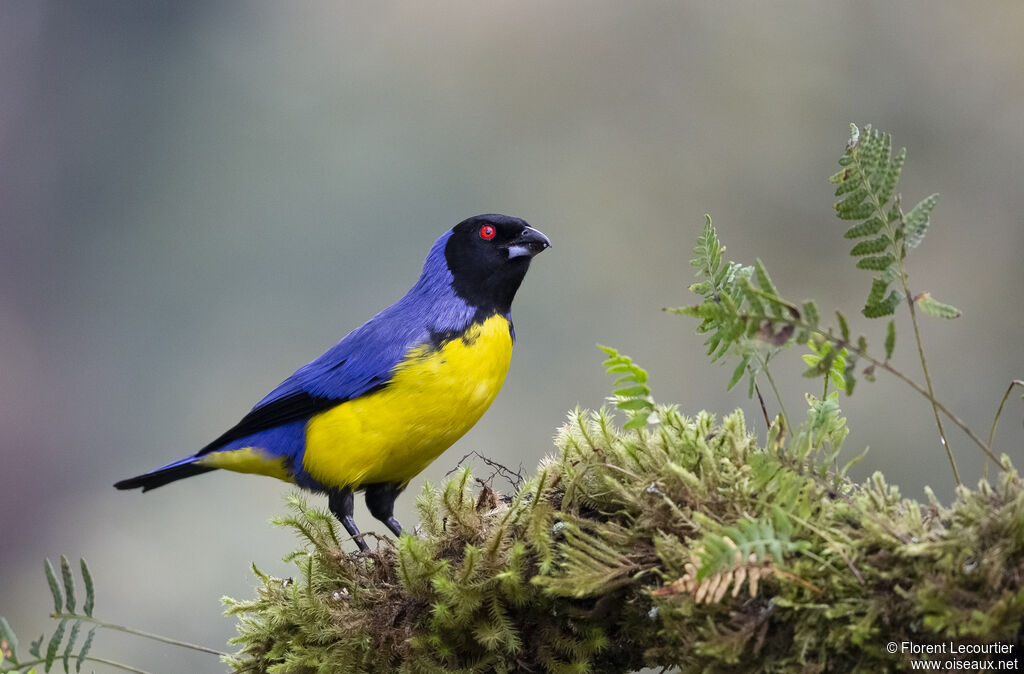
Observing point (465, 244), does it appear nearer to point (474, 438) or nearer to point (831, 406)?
point (831, 406)

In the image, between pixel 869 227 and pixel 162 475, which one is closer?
pixel 869 227

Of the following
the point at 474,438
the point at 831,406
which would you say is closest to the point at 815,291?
the point at 474,438

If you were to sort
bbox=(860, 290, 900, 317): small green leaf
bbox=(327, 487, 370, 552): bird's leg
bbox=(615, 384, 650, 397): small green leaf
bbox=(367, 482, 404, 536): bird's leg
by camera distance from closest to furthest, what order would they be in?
1. bbox=(860, 290, 900, 317): small green leaf
2. bbox=(615, 384, 650, 397): small green leaf
3. bbox=(327, 487, 370, 552): bird's leg
4. bbox=(367, 482, 404, 536): bird's leg

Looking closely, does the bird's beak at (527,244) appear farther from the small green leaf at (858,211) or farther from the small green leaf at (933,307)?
the small green leaf at (933,307)

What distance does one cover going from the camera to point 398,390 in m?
3.16

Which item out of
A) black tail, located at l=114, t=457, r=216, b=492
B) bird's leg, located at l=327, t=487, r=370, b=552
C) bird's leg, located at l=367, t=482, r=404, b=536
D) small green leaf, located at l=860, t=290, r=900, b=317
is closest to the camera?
small green leaf, located at l=860, t=290, r=900, b=317

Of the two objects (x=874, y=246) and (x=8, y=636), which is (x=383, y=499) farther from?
(x=874, y=246)

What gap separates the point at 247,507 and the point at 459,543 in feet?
18.5

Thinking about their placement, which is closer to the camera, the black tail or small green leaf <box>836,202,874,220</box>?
small green leaf <box>836,202,874,220</box>

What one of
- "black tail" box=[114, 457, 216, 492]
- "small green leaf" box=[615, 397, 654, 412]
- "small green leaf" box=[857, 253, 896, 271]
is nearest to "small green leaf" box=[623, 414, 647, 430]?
"small green leaf" box=[615, 397, 654, 412]

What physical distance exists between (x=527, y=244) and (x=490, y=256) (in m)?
0.15

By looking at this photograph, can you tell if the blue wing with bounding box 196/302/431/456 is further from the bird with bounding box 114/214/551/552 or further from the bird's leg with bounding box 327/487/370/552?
the bird's leg with bounding box 327/487/370/552

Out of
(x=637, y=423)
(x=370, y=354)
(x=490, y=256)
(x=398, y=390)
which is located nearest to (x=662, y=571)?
(x=637, y=423)

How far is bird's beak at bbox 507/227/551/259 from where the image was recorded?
3.45 meters
